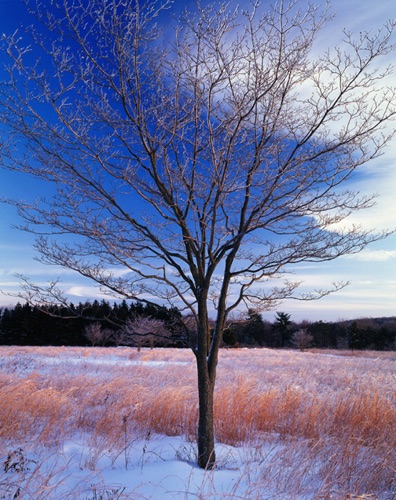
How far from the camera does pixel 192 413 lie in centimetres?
594

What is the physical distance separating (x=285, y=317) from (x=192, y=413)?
190 feet

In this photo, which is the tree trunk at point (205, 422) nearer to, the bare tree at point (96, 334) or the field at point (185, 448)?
the field at point (185, 448)

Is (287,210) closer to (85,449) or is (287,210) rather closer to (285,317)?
(85,449)

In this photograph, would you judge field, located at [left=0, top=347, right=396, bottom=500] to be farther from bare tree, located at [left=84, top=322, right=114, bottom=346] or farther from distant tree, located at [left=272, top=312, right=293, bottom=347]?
distant tree, located at [left=272, top=312, right=293, bottom=347]

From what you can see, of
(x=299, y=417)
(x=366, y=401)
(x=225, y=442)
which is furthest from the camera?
(x=366, y=401)

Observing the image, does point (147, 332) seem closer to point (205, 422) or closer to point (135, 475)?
point (205, 422)

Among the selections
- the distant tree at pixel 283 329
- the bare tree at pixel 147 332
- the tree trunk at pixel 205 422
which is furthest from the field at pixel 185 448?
the distant tree at pixel 283 329

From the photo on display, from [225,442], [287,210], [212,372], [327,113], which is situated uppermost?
[327,113]

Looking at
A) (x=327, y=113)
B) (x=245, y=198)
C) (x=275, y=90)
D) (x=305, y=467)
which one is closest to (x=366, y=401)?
(x=305, y=467)

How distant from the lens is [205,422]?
386 cm

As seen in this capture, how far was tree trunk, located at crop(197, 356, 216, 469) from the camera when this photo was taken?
3840 mm

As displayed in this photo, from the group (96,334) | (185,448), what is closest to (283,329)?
Answer: (96,334)

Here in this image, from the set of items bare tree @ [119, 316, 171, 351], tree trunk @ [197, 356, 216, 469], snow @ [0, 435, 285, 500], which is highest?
bare tree @ [119, 316, 171, 351]

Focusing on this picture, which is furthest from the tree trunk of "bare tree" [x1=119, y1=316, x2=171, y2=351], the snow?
"bare tree" [x1=119, y1=316, x2=171, y2=351]
